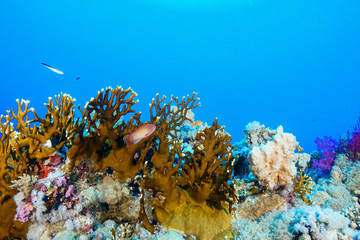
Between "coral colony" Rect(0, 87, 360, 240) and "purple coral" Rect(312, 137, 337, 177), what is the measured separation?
2.50 meters

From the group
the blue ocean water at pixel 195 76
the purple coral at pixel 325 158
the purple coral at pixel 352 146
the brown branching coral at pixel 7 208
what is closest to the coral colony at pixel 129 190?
the brown branching coral at pixel 7 208

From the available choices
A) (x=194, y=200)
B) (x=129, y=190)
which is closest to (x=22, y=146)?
Result: (x=129, y=190)

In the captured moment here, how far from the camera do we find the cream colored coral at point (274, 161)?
13.2ft

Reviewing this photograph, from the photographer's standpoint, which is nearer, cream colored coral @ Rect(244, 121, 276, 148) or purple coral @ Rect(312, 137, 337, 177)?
purple coral @ Rect(312, 137, 337, 177)

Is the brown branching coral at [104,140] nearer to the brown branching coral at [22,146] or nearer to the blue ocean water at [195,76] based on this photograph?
the brown branching coral at [22,146]

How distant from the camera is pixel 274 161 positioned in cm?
417

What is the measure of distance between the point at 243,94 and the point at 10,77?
20464 centimetres

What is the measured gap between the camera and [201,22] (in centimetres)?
19062

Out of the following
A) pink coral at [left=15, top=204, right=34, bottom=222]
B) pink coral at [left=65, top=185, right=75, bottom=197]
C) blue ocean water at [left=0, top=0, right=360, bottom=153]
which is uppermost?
blue ocean water at [left=0, top=0, right=360, bottom=153]

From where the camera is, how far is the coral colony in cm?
315

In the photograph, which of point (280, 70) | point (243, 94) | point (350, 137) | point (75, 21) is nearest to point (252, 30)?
point (280, 70)

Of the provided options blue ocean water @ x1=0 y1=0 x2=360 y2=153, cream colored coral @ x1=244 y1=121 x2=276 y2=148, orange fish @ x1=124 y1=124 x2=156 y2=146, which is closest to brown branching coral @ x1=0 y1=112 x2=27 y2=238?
orange fish @ x1=124 y1=124 x2=156 y2=146

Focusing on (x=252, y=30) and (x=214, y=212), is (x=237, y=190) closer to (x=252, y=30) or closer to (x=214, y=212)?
(x=214, y=212)

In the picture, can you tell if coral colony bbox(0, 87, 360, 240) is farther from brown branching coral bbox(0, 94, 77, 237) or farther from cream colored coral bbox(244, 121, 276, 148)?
cream colored coral bbox(244, 121, 276, 148)
